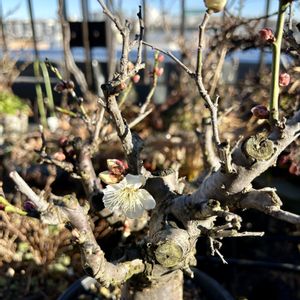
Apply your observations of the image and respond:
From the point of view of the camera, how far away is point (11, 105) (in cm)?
306

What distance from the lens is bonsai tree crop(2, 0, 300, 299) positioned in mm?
717

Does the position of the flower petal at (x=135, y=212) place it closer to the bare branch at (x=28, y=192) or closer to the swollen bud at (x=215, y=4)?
the bare branch at (x=28, y=192)

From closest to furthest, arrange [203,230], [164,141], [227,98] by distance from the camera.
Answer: [203,230]
[164,141]
[227,98]

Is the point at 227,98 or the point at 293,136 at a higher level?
the point at 293,136

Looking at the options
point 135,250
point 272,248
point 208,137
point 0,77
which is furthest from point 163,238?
point 0,77

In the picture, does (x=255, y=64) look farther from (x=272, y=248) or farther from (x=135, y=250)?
(x=135, y=250)

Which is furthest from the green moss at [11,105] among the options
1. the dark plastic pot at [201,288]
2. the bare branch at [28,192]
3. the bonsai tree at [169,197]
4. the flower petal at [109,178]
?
the bare branch at [28,192]

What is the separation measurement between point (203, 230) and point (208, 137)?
544mm

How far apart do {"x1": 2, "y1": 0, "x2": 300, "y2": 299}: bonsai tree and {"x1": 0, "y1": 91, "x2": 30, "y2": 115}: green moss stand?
7.05 ft

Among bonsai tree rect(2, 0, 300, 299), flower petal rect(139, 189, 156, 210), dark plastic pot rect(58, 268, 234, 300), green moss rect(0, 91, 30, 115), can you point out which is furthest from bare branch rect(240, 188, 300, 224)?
green moss rect(0, 91, 30, 115)

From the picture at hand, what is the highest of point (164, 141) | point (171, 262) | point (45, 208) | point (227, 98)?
point (45, 208)

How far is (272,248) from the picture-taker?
200 centimetres

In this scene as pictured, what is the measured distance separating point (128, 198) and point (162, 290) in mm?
368

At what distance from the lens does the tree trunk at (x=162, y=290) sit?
1.06 m
